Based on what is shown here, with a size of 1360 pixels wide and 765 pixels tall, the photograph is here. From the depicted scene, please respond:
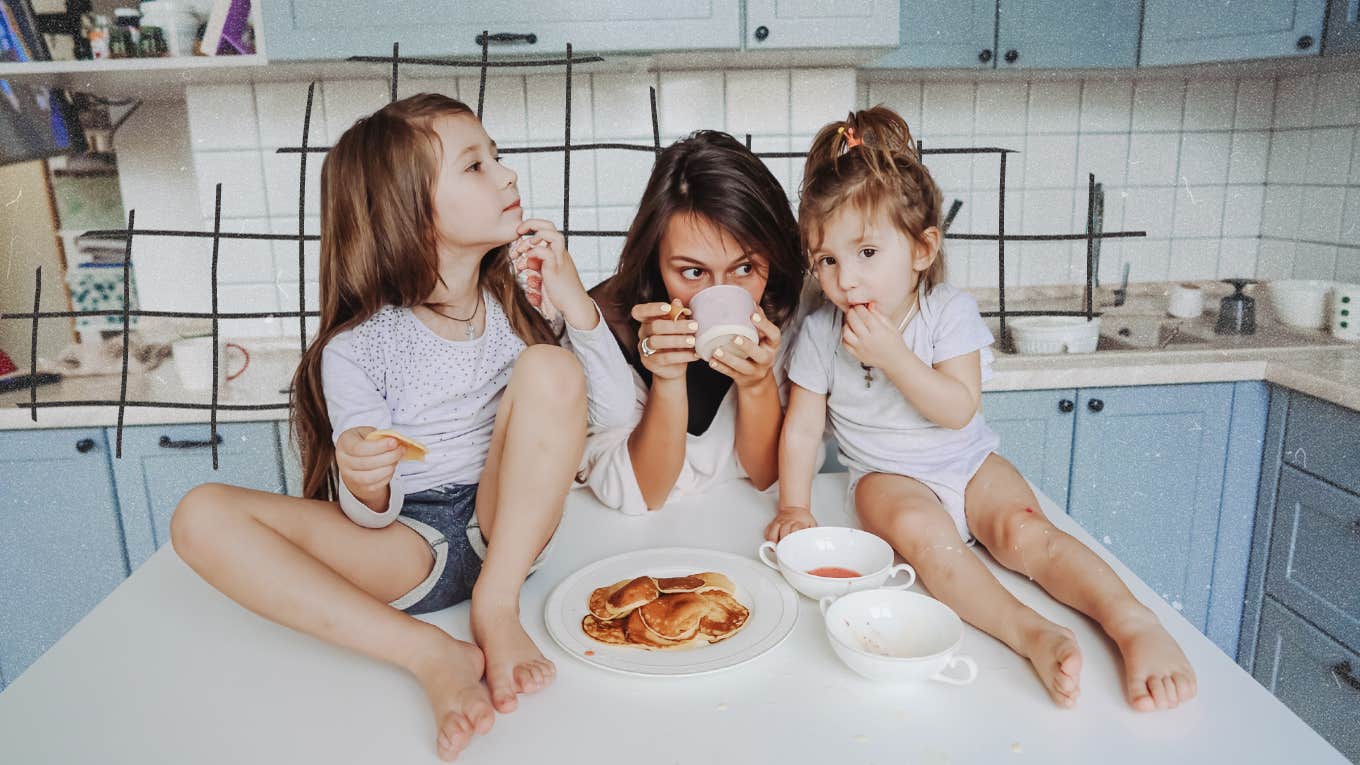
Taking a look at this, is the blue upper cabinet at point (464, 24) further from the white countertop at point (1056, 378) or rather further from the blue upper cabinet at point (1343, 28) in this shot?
the blue upper cabinet at point (1343, 28)

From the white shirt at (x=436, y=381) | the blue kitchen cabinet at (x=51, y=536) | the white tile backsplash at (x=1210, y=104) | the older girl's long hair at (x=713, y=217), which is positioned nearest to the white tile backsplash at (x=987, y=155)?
the white tile backsplash at (x=1210, y=104)

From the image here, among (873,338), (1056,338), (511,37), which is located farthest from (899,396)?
(511,37)

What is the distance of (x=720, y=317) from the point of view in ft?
3.22

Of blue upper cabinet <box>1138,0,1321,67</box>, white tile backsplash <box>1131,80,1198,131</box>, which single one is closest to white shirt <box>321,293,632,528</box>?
blue upper cabinet <box>1138,0,1321,67</box>

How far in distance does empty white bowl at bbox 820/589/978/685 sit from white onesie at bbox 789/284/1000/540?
287 millimetres

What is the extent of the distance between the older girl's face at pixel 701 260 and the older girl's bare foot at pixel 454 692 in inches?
22.1

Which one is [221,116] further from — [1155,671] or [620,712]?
[1155,671]

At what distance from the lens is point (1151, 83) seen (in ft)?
7.59

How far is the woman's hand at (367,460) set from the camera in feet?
2.79

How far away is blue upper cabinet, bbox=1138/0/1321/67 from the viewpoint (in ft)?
6.21

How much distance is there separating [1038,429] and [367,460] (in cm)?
142

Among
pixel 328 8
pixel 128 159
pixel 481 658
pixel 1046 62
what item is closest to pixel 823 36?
pixel 1046 62

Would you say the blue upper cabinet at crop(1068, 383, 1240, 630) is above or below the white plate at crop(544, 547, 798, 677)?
below

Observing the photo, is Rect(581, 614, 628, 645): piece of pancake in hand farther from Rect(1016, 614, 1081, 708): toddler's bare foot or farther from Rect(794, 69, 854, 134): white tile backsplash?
Rect(794, 69, 854, 134): white tile backsplash
